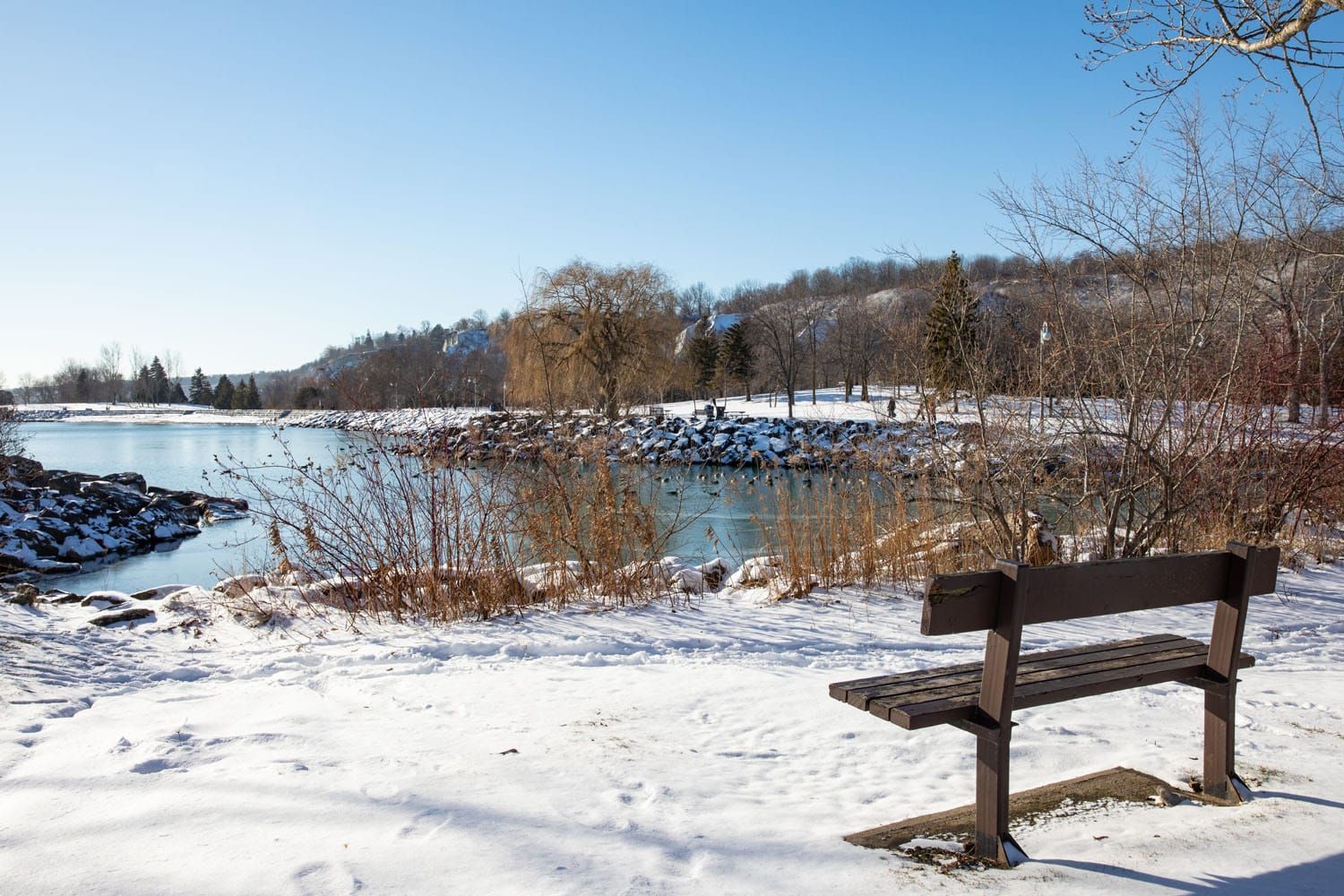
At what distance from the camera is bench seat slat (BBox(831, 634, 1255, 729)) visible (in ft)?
8.96

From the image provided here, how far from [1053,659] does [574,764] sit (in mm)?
1927

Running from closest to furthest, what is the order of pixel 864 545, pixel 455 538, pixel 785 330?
1. pixel 455 538
2. pixel 864 545
3. pixel 785 330

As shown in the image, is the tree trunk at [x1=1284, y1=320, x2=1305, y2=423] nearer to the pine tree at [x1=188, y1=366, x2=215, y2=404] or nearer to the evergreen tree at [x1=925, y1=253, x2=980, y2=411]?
the evergreen tree at [x1=925, y1=253, x2=980, y2=411]

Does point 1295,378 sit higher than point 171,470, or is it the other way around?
point 1295,378

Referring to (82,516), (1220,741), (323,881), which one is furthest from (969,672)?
(82,516)

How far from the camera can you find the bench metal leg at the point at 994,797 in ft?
8.87

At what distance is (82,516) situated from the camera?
52.5ft

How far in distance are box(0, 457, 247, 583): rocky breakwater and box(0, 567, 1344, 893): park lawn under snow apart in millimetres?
8340

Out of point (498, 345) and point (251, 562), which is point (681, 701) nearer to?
point (251, 562)

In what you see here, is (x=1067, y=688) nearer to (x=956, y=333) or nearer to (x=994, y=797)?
(x=994, y=797)

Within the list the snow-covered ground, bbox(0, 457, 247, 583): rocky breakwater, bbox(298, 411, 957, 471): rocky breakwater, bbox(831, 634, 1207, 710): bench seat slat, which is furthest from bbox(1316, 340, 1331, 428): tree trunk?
the snow-covered ground

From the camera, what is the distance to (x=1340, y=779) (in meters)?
3.37

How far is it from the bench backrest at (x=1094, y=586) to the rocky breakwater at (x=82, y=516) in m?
12.2

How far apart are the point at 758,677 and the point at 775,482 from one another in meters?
4.08
